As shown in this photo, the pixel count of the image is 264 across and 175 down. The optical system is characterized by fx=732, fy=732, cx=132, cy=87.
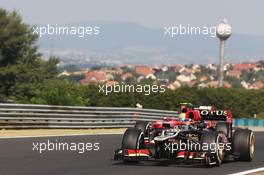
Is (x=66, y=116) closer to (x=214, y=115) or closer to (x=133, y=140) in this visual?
(x=214, y=115)

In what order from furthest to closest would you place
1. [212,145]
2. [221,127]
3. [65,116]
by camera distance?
[65,116]
[221,127]
[212,145]

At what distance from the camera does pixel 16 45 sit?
193ft

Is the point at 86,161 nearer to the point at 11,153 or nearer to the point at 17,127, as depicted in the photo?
the point at 11,153

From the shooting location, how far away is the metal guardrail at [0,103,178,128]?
23.7 m

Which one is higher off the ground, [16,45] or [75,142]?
[16,45]

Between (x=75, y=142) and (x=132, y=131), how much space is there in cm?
611

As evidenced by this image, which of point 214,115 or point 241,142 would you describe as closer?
point 241,142

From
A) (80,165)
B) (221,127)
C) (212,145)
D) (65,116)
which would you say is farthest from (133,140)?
(65,116)

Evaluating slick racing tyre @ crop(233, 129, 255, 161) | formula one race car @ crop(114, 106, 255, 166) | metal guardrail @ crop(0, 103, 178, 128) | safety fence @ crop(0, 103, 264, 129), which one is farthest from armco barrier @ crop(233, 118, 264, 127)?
formula one race car @ crop(114, 106, 255, 166)

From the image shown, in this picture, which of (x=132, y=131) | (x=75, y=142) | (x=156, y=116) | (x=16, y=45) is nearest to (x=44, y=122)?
(x=75, y=142)

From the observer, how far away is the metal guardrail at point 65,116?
23.7 metres

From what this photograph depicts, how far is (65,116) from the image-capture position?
25.7 metres

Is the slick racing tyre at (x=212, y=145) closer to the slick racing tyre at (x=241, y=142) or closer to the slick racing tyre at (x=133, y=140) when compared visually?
the slick racing tyre at (x=133, y=140)

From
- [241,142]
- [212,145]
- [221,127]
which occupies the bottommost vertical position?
[241,142]
